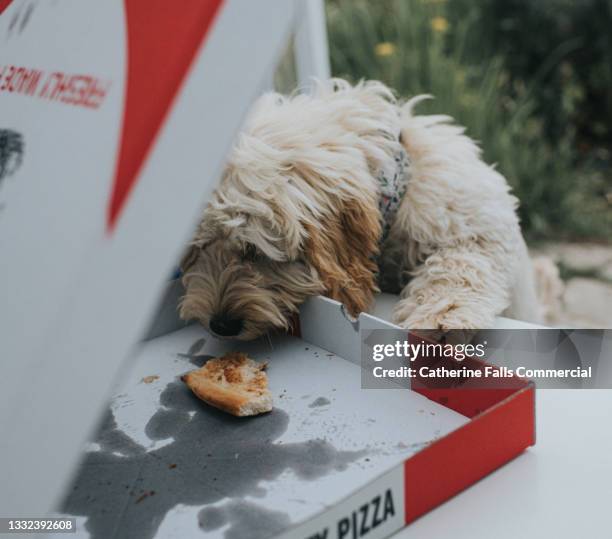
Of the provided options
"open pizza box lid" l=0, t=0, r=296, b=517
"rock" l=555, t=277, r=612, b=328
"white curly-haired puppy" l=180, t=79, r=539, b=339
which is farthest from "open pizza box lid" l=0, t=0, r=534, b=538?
"rock" l=555, t=277, r=612, b=328

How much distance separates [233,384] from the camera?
1253 millimetres

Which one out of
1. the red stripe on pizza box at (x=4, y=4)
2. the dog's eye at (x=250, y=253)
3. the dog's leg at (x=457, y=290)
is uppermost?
the red stripe on pizza box at (x=4, y=4)

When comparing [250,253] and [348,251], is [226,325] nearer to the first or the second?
[250,253]

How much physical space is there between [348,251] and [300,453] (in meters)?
0.49

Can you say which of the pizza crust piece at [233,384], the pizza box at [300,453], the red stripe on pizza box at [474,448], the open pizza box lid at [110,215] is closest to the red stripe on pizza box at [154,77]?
the open pizza box lid at [110,215]

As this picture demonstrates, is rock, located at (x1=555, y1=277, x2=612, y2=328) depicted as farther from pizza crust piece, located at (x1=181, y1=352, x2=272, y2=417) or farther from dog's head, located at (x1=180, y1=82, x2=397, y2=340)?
pizza crust piece, located at (x1=181, y1=352, x2=272, y2=417)

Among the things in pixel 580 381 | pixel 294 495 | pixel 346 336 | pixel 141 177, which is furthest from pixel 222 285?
pixel 141 177

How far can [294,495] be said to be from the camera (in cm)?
97

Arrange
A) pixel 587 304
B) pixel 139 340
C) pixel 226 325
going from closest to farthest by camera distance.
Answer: pixel 139 340 < pixel 226 325 < pixel 587 304

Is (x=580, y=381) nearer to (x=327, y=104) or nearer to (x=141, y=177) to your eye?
(x=327, y=104)

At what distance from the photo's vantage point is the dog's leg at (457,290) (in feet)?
4.61

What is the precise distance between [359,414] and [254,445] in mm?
167

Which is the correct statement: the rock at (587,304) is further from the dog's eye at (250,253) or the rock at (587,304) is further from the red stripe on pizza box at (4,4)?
the red stripe on pizza box at (4,4)

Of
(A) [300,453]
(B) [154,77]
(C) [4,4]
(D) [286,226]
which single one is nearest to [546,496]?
(A) [300,453]
